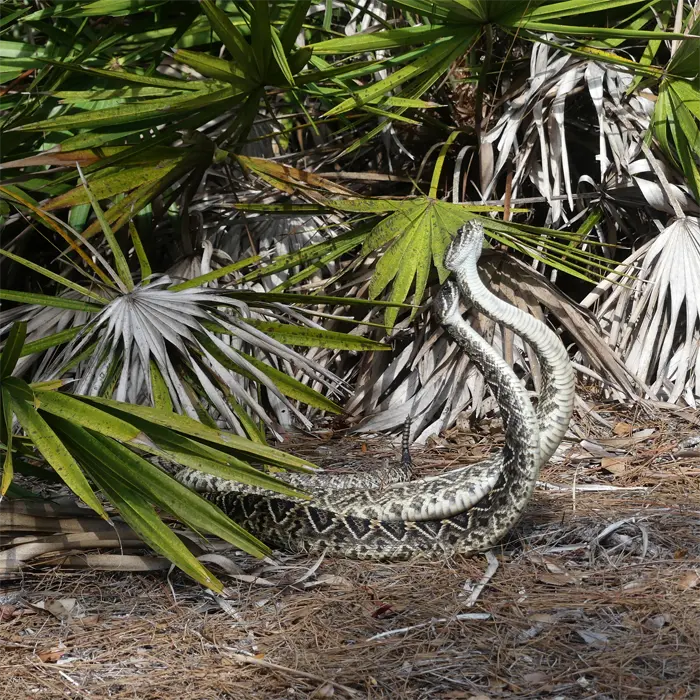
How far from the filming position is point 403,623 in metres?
3.39

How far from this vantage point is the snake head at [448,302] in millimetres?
4094

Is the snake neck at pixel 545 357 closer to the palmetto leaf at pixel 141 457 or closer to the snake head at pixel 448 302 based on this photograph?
the snake head at pixel 448 302

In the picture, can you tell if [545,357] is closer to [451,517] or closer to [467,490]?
[467,490]

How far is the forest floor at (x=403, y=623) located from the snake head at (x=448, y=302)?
1015 mm

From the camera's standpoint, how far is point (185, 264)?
5707 millimetres

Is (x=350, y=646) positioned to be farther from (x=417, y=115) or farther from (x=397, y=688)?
(x=417, y=115)

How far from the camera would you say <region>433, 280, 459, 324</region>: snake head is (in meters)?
4.09

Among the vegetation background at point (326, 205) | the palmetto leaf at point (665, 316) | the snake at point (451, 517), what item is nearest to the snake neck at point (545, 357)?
the snake at point (451, 517)

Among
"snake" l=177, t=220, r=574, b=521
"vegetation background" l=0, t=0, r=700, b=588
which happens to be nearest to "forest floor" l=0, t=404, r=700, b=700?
"snake" l=177, t=220, r=574, b=521

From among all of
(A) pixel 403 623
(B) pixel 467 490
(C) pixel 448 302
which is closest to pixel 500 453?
(B) pixel 467 490

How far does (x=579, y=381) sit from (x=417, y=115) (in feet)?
6.62

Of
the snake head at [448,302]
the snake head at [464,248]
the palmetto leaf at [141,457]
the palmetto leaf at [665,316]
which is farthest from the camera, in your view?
the palmetto leaf at [665,316]

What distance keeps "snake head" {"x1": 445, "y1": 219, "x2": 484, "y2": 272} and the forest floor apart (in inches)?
47.9

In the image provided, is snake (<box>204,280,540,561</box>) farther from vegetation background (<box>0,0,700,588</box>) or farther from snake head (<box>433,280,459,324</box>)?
vegetation background (<box>0,0,700,588</box>)
